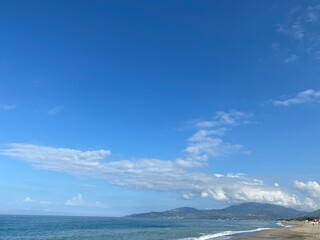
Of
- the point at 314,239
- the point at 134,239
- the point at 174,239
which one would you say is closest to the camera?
the point at 314,239

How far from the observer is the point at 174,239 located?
2489 inches

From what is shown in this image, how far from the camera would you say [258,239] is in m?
65.0

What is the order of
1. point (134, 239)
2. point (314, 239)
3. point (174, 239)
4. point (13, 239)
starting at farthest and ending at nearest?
point (13, 239), point (134, 239), point (174, 239), point (314, 239)

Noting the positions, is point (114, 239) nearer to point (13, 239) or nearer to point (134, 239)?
point (134, 239)

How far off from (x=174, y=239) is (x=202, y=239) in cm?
516

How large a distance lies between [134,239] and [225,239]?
16.0 metres

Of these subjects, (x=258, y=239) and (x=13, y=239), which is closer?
(x=258, y=239)

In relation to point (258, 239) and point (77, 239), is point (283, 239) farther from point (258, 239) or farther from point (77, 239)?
point (77, 239)

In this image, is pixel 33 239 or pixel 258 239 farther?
pixel 33 239

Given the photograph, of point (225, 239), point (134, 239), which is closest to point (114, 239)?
point (134, 239)

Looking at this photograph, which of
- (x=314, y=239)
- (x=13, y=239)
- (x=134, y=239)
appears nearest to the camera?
(x=314, y=239)

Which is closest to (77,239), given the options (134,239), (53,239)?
(53,239)

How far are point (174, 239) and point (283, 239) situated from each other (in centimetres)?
1857

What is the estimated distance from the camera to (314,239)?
58.8 metres
